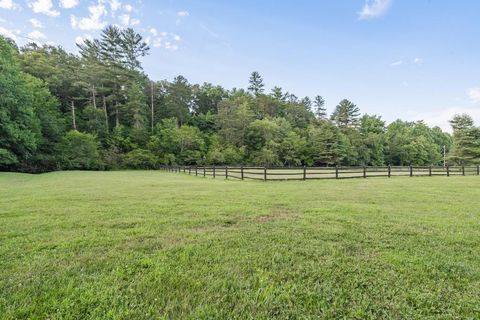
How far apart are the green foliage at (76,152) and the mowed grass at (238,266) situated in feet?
94.4

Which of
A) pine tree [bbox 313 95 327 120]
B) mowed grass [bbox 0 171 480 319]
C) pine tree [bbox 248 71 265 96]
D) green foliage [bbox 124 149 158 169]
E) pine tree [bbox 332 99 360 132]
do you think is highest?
pine tree [bbox 248 71 265 96]

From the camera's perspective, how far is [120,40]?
43000 millimetres

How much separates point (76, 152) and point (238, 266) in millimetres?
33765

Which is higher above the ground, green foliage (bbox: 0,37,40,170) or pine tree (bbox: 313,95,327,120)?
pine tree (bbox: 313,95,327,120)

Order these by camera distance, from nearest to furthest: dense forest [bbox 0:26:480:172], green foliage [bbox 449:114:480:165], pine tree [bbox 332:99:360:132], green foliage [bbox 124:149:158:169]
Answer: dense forest [bbox 0:26:480:172], green foliage [bbox 124:149:158:169], green foliage [bbox 449:114:480:165], pine tree [bbox 332:99:360:132]

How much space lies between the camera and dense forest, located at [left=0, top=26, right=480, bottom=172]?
27.0m

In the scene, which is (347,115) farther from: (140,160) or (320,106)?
(140,160)

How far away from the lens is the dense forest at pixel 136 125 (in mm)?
27000

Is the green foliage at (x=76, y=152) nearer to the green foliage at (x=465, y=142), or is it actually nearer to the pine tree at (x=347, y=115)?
the pine tree at (x=347, y=115)

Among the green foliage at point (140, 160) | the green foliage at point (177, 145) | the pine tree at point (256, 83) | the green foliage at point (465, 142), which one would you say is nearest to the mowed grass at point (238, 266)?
the green foliage at point (140, 160)

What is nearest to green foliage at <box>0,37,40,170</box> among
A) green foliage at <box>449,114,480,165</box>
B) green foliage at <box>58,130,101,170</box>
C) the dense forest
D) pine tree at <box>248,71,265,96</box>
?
the dense forest

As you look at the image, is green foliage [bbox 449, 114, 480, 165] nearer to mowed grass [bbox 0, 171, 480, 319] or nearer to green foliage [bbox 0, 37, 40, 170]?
mowed grass [bbox 0, 171, 480, 319]

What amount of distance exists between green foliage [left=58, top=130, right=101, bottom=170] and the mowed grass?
28.8 m

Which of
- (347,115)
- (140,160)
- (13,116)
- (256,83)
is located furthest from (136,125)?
(347,115)
